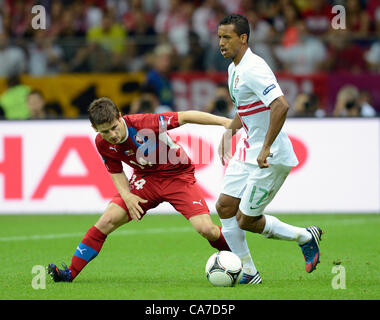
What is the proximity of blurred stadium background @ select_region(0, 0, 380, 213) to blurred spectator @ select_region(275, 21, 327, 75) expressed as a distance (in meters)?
0.02

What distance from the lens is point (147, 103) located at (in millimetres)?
12750

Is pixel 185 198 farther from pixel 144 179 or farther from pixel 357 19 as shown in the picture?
pixel 357 19

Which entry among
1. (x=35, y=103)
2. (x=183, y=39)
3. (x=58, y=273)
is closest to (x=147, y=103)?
(x=35, y=103)

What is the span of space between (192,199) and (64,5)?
964cm

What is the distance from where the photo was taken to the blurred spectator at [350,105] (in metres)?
12.8

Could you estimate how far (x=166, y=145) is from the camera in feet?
22.7

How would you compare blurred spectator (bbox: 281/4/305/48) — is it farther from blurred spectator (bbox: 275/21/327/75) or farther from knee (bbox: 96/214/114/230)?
knee (bbox: 96/214/114/230)

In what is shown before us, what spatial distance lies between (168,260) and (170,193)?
1405mm

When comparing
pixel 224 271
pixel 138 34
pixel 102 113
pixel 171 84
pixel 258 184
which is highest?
pixel 138 34

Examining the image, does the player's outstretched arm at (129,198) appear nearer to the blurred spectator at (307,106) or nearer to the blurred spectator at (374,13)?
the blurred spectator at (307,106)

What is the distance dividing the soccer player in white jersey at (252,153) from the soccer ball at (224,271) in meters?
0.21

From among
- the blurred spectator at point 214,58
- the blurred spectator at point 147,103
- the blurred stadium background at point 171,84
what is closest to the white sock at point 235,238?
the blurred stadium background at point 171,84

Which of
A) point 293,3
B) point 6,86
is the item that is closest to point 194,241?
point 6,86
